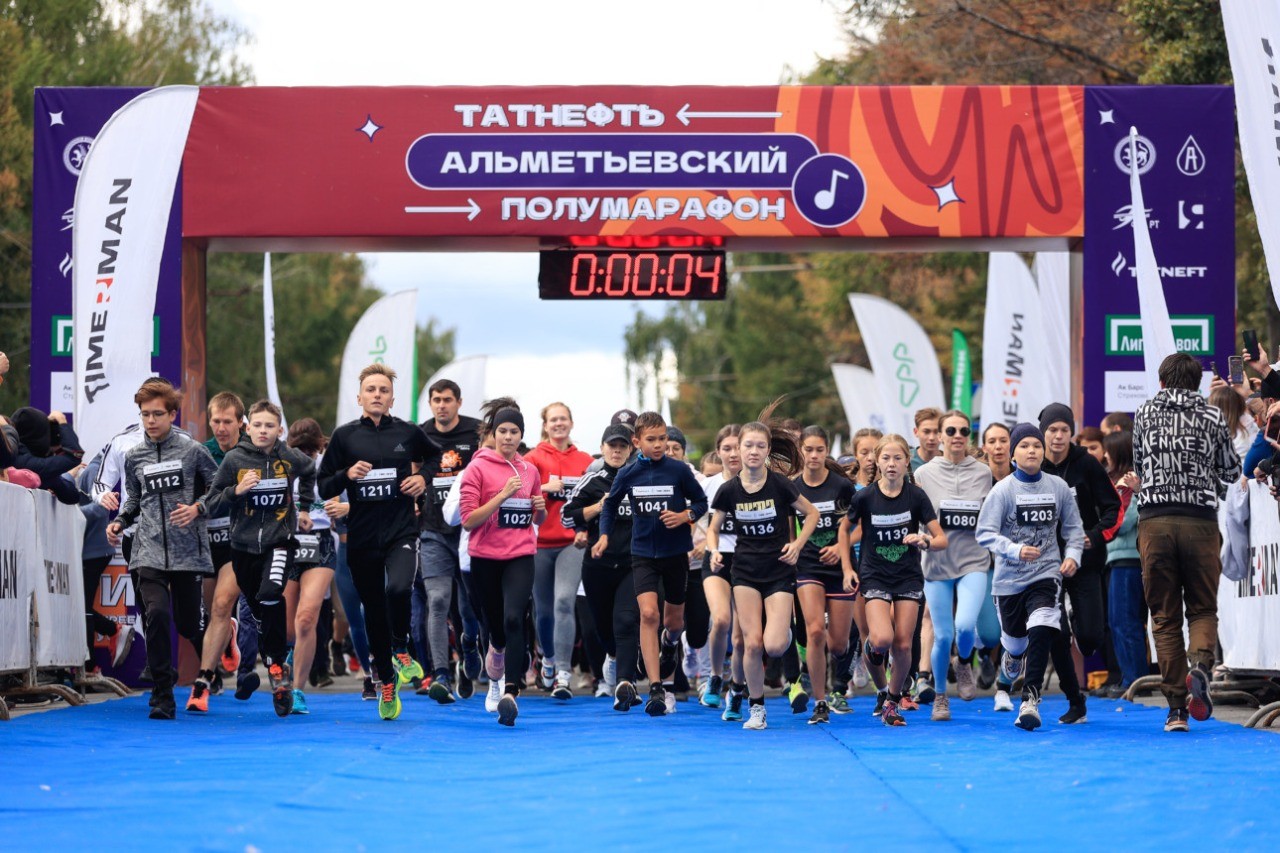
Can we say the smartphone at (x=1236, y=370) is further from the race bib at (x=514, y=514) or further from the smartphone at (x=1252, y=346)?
the race bib at (x=514, y=514)

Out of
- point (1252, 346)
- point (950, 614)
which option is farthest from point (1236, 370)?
point (950, 614)

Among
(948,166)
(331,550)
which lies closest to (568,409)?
(331,550)

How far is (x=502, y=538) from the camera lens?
12227mm

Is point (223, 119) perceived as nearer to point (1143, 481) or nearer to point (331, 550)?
point (331, 550)

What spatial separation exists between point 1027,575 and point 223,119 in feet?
29.1

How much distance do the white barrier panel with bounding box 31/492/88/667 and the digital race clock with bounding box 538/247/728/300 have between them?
4900 mm

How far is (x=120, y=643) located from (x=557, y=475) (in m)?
4.14

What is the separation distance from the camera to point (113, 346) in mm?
14562

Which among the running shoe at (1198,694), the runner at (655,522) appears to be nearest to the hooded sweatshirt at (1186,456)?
the running shoe at (1198,694)

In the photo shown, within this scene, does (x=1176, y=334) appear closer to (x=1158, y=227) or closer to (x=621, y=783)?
(x=1158, y=227)

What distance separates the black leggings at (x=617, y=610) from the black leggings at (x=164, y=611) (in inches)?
113

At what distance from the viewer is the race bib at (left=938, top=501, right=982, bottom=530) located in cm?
1327

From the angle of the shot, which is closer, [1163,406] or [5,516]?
[1163,406]

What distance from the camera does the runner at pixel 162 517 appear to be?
11.9 m
